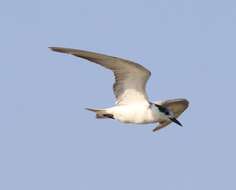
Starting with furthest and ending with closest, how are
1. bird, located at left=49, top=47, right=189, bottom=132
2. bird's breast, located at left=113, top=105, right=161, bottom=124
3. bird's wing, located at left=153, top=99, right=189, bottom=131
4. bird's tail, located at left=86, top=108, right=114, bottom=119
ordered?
bird's wing, located at left=153, top=99, right=189, bottom=131 → bird's tail, located at left=86, top=108, right=114, bottom=119 → bird's breast, located at left=113, top=105, right=161, bottom=124 → bird, located at left=49, top=47, right=189, bottom=132

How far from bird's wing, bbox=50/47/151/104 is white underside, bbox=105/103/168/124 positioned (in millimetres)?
318

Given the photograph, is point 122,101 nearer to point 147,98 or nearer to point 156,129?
point 147,98

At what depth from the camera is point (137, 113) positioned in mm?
25594

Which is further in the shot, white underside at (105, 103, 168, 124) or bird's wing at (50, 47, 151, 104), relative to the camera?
white underside at (105, 103, 168, 124)

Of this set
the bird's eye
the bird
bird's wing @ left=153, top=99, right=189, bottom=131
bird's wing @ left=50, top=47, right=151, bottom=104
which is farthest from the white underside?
bird's wing @ left=153, top=99, right=189, bottom=131

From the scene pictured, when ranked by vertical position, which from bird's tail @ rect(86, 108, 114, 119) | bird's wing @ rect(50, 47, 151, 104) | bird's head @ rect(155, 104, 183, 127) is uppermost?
bird's wing @ rect(50, 47, 151, 104)

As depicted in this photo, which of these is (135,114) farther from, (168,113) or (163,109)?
(168,113)

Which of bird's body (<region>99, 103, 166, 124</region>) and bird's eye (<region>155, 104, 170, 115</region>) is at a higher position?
bird's eye (<region>155, 104, 170, 115</region>)

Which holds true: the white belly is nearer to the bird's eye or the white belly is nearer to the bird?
the bird

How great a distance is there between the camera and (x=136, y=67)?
83.0 ft

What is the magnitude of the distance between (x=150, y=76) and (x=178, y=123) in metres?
1.93

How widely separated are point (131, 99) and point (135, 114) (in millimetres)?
798

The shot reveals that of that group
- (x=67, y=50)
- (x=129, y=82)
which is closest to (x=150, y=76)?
(x=129, y=82)

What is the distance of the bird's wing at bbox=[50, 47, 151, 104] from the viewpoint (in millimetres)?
24344
